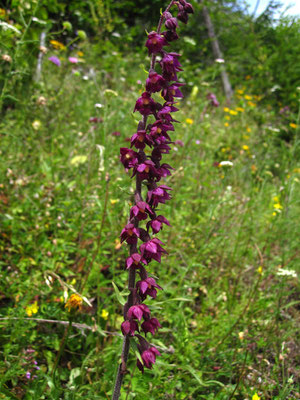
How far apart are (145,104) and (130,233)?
50cm

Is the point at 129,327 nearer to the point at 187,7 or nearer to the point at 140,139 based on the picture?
the point at 140,139

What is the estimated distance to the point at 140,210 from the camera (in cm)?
114

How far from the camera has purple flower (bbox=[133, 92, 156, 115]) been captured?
3.62ft

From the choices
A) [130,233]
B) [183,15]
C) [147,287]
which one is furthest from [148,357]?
[183,15]

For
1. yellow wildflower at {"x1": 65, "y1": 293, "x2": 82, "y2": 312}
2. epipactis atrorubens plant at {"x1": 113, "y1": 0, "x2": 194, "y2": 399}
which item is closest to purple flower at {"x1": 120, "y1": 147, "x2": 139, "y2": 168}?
epipactis atrorubens plant at {"x1": 113, "y1": 0, "x2": 194, "y2": 399}

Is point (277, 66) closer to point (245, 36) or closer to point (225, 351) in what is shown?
point (245, 36)

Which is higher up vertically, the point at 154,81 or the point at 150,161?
the point at 154,81

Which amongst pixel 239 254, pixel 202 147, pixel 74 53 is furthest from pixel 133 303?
pixel 74 53

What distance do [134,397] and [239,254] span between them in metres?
1.76

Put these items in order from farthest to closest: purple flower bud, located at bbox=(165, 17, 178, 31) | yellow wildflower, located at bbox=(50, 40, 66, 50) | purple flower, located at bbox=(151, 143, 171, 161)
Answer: yellow wildflower, located at bbox=(50, 40, 66, 50) → purple flower, located at bbox=(151, 143, 171, 161) → purple flower bud, located at bbox=(165, 17, 178, 31)

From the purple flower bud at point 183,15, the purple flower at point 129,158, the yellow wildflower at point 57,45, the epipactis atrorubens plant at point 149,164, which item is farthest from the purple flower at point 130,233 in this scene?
the yellow wildflower at point 57,45

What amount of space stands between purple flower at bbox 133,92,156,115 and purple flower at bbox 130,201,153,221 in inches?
13.9

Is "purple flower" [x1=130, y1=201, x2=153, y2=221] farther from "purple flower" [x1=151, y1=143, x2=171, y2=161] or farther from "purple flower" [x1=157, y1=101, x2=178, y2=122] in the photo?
"purple flower" [x1=157, y1=101, x2=178, y2=122]

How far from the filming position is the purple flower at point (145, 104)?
1.10 m
